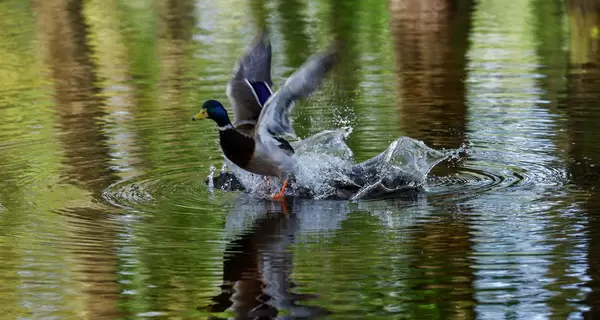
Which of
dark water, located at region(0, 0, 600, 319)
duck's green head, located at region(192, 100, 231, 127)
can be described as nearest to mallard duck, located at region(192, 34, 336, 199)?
duck's green head, located at region(192, 100, 231, 127)

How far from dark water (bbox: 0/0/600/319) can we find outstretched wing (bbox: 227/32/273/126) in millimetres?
736

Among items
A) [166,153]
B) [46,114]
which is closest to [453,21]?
[46,114]

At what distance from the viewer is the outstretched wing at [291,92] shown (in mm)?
10938

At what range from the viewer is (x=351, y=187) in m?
12.0

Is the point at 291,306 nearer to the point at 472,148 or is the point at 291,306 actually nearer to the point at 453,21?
the point at 472,148

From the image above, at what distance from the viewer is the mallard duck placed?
11.0 metres

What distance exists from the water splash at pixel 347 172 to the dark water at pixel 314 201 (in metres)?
0.25

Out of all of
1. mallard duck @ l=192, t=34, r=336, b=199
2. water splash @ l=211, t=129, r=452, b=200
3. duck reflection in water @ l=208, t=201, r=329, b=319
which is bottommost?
duck reflection in water @ l=208, t=201, r=329, b=319

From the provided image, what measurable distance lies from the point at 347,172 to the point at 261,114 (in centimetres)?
114

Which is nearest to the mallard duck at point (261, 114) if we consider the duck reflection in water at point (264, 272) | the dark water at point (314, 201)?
the dark water at point (314, 201)

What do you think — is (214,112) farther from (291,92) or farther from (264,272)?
(264,272)

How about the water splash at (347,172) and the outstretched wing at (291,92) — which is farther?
→ the water splash at (347,172)

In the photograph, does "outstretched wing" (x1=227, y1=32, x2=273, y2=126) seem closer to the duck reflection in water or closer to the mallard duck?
the mallard duck

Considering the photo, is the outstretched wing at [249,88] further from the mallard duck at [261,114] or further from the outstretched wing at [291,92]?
the outstretched wing at [291,92]
